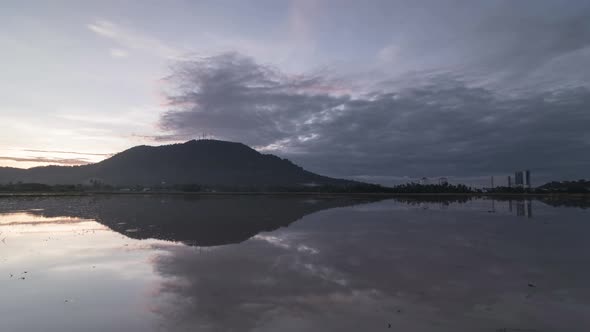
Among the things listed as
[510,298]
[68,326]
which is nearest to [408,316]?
[510,298]

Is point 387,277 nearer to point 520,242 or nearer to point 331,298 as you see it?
point 331,298

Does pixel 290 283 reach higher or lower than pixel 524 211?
lower

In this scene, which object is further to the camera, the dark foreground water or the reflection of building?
the reflection of building

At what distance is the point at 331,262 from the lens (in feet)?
50.9

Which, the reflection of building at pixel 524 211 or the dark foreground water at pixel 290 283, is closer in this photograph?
the dark foreground water at pixel 290 283

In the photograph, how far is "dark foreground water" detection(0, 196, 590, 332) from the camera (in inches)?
348

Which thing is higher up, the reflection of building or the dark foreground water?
the reflection of building

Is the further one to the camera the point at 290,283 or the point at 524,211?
the point at 524,211

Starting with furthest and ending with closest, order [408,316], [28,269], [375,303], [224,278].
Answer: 1. [28,269]
2. [224,278]
3. [375,303]
4. [408,316]

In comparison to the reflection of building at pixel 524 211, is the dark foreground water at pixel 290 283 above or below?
below

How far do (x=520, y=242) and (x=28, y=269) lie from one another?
25288 mm

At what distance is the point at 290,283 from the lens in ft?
40.0

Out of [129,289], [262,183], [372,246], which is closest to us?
[129,289]

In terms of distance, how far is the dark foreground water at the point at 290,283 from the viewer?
348 inches
